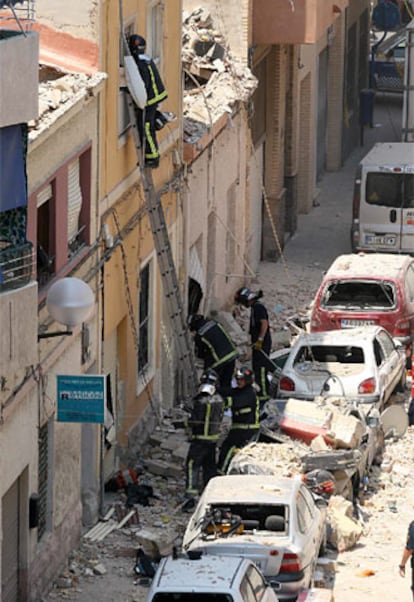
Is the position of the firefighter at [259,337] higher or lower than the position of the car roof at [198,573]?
lower

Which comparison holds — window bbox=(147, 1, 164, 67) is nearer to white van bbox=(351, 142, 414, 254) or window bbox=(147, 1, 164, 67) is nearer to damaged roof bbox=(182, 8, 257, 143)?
A: damaged roof bbox=(182, 8, 257, 143)

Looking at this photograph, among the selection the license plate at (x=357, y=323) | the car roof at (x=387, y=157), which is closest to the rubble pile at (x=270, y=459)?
the license plate at (x=357, y=323)

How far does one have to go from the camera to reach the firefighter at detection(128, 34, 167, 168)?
20891 millimetres

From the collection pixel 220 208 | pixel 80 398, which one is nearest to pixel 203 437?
pixel 80 398

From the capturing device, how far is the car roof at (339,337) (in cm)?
2408

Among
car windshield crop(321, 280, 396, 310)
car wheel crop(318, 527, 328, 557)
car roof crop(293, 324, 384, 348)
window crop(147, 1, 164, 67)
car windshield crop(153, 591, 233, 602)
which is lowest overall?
car wheel crop(318, 527, 328, 557)

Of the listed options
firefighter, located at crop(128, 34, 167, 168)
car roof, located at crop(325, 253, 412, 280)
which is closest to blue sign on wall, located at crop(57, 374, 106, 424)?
firefighter, located at crop(128, 34, 167, 168)

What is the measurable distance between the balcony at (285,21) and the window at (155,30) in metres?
7.45

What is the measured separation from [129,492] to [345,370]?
4.07 m

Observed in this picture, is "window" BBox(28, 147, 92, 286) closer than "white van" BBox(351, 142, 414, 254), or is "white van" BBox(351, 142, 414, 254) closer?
"window" BBox(28, 147, 92, 286)

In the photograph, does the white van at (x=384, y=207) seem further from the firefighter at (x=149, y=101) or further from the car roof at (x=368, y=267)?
the firefighter at (x=149, y=101)

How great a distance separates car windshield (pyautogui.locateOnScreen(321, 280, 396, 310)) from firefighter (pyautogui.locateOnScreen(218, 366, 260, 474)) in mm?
5932

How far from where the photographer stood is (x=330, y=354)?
24.1 metres

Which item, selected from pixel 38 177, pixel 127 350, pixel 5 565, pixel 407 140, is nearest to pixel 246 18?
pixel 407 140
